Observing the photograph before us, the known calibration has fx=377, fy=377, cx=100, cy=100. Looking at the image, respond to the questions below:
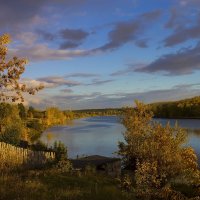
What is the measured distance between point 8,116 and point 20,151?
234ft

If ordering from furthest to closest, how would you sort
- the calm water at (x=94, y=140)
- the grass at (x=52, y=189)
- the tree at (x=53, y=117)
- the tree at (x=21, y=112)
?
the tree at (x=53, y=117), the tree at (x=21, y=112), the calm water at (x=94, y=140), the grass at (x=52, y=189)

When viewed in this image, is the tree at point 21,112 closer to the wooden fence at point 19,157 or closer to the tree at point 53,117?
the tree at point 53,117

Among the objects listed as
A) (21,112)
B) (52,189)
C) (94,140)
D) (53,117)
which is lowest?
(94,140)

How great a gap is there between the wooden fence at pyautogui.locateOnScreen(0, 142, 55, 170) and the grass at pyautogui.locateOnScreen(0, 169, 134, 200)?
15.5 ft

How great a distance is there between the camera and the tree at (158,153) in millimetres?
19234

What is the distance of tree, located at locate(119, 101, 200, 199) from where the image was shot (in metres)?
19.2

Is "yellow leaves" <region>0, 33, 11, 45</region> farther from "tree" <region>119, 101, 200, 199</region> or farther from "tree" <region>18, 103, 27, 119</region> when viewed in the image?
"tree" <region>18, 103, 27, 119</region>

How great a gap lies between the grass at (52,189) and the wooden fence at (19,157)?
186 inches

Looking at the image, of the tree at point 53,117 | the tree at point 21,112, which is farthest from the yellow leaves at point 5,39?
the tree at point 53,117

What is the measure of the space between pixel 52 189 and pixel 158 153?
1110 cm

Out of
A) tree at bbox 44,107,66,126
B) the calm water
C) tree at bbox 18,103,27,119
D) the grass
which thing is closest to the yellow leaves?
the grass

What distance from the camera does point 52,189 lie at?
13258 mm

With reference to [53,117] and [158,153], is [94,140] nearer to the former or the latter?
[158,153]

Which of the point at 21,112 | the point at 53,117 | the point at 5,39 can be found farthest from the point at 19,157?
the point at 53,117
